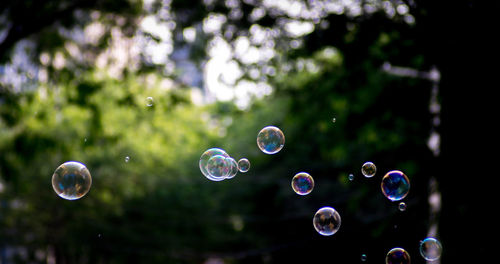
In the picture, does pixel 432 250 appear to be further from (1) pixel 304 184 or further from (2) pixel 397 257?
(1) pixel 304 184

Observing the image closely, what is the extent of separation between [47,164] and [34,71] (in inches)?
326

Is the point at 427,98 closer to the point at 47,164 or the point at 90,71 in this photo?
the point at 90,71

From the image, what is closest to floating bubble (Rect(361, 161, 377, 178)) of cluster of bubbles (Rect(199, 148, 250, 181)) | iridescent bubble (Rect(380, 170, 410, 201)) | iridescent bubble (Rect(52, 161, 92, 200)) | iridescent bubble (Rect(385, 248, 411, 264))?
iridescent bubble (Rect(380, 170, 410, 201))

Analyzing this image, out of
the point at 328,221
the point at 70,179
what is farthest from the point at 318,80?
the point at 70,179

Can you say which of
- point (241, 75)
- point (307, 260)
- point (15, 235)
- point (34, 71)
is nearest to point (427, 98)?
point (241, 75)

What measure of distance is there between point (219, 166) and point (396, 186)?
4.86 feet

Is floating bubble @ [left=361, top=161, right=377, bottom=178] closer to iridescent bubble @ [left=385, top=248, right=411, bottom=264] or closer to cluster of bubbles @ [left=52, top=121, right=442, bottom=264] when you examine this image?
cluster of bubbles @ [left=52, top=121, right=442, bottom=264]

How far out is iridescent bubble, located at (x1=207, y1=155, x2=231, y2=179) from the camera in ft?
14.1

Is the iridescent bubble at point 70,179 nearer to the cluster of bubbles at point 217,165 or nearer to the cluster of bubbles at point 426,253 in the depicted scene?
the cluster of bubbles at point 217,165

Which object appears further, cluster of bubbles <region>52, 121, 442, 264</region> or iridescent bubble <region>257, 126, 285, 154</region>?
iridescent bubble <region>257, 126, 285, 154</region>

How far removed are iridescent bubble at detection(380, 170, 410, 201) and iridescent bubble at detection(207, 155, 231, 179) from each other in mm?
1336

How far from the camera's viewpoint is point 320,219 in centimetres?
435

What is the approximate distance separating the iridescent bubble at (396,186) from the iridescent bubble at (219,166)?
1.34 meters

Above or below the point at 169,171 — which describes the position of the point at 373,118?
below
